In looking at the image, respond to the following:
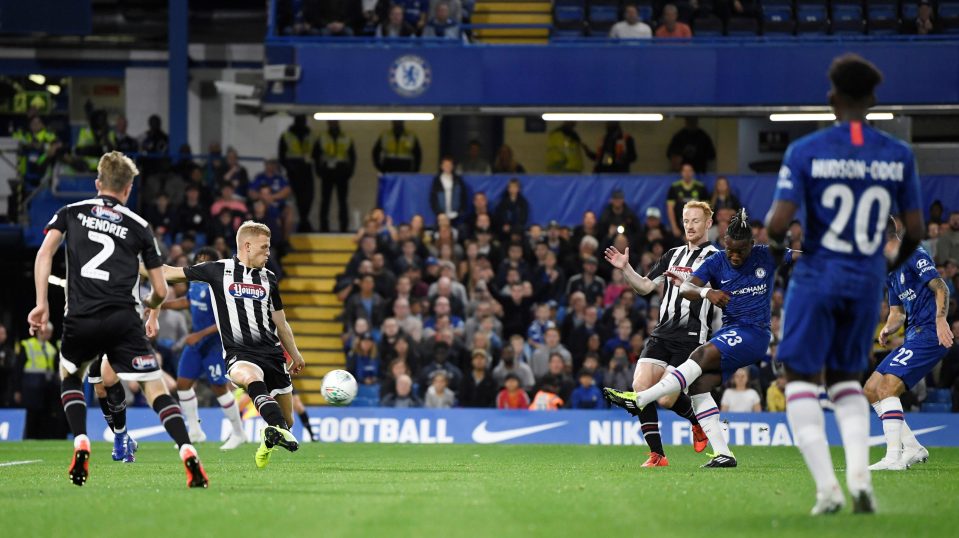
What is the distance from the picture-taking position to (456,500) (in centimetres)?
838

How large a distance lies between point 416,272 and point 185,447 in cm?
1373

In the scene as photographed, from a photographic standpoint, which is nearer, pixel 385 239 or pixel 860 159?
pixel 860 159

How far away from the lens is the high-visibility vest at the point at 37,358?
23.1 m

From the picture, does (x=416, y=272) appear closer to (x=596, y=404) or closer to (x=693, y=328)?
(x=596, y=404)

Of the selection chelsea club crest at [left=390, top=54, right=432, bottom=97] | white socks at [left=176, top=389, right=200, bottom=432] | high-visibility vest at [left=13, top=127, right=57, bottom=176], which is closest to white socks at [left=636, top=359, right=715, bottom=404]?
white socks at [left=176, top=389, right=200, bottom=432]

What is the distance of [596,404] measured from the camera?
21.0 m

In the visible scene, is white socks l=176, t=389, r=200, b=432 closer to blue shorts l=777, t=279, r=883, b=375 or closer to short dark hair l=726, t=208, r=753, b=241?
short dark hair l=726, t=208, r=753, b=241

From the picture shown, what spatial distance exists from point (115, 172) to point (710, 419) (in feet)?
19.2

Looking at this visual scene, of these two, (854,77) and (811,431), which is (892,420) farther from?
(854,77)

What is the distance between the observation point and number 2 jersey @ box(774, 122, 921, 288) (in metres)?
7.51

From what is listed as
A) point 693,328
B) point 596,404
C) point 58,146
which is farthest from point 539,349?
point 58,146

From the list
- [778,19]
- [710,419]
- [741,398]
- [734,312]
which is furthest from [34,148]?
[734,312]

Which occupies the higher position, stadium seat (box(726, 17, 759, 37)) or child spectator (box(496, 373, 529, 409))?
stadium seat (box(726, 17, 759, 37))

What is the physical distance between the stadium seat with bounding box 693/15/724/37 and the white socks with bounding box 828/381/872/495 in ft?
60.6
